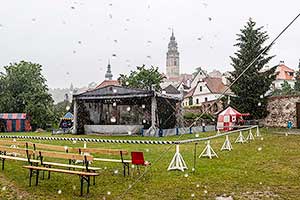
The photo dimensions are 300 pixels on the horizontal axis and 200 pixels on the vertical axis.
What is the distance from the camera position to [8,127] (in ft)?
118

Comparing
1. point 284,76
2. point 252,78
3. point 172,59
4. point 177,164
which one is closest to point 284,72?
point 284,76

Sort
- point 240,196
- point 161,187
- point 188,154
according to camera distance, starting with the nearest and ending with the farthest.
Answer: point 240,196 < point 161,187 < point 188,154

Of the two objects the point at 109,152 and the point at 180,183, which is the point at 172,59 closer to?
the point at 109,152

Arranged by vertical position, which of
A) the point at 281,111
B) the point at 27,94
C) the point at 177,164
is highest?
the point at 27,94

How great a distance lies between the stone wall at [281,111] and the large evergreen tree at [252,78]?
58 cm

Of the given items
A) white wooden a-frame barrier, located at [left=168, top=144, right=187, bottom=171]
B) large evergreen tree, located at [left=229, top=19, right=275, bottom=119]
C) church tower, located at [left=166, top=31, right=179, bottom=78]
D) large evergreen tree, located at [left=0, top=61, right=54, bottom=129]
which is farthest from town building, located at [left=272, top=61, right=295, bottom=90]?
church tower, located at [left=166, top=31, right=179, bottom=78]

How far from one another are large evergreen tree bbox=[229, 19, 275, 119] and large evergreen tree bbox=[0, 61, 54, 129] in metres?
23.4

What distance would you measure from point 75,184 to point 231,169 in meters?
4.04

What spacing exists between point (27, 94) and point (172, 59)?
10664 cm

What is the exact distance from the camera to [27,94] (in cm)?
4203

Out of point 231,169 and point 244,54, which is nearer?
point 231,169

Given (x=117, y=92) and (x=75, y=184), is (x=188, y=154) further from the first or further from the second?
(x=117, y=92)

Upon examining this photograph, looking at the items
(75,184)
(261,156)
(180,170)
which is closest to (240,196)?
(180,170)

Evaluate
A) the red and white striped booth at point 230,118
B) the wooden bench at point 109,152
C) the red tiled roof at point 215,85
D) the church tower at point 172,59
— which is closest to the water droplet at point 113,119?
the red and white striped booth at point 230,118
